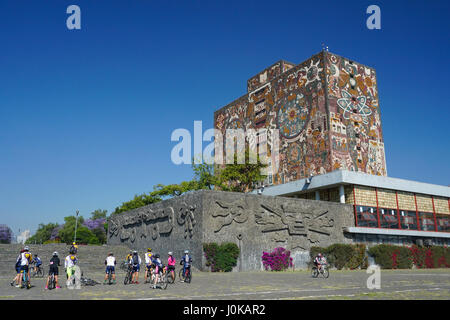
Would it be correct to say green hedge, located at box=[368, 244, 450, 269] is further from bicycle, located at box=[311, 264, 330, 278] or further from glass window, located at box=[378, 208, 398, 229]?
bicycle, located at box=[311, 264, 330, 278]

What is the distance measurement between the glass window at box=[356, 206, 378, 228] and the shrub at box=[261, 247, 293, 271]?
9958 millimetres

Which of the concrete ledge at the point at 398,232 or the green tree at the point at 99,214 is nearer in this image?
the concrete ledge at the point at 398,232

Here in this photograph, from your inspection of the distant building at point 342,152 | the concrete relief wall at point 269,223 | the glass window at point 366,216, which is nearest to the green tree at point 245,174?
the distant building at point 342,152

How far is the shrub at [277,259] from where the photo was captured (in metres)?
29.1

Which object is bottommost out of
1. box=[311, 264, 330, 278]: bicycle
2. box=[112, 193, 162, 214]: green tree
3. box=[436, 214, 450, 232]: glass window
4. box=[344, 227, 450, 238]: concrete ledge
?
box=[311, 264, 330, 278]: bicycle

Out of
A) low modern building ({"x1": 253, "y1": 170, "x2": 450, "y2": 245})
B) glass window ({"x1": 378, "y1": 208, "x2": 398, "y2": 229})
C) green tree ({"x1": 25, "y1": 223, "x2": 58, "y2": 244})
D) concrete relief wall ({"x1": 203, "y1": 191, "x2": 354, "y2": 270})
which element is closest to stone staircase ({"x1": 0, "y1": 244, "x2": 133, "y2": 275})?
concrete relief wall ({"x1": 203, "y1": 191, "x2": 354, "y2": 270})

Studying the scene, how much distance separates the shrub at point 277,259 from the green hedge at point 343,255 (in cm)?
303

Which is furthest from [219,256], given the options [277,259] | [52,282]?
[52,282]

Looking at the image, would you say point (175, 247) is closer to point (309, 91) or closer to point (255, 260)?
point (255, 260)

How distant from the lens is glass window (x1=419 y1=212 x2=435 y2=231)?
1594 inches

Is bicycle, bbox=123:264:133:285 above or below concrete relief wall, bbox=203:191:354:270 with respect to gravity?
below

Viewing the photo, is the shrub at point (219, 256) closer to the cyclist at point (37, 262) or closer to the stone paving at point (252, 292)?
the stone paving at point (252, 292)

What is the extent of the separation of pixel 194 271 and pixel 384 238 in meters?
21.2
